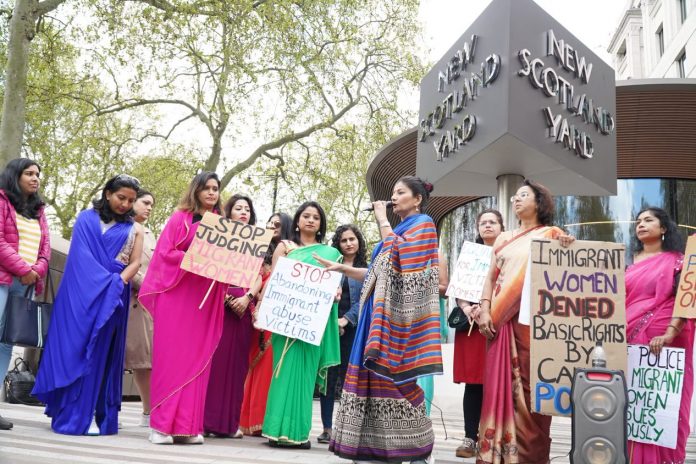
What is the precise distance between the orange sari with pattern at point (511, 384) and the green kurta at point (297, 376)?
1.37 m

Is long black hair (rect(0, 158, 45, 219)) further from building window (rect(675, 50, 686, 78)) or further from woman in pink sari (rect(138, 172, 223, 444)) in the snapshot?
building window (rect(675, 50, 686, 78))

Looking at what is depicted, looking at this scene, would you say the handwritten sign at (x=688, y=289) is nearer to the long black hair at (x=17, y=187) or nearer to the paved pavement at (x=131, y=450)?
the paved pavement at (x=131, y=450)

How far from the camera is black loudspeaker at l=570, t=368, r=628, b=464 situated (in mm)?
3225

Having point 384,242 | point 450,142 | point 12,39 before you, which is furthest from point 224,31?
point 384,242

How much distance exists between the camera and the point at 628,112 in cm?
1027

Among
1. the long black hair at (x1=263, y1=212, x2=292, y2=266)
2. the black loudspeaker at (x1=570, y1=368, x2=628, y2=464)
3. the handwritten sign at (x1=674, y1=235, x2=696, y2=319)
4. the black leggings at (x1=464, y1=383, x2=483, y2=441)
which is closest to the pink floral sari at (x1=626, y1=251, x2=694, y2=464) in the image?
the handwritten sign at (x1=674, y1=235, x2=696, y2=319)

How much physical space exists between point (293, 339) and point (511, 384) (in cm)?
169

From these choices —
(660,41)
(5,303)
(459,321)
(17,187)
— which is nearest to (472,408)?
(459,321)

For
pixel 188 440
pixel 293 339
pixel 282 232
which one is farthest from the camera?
pixel 282 232

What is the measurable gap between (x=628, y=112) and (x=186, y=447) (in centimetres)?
895

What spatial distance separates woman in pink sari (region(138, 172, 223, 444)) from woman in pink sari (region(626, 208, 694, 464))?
2.87 metres

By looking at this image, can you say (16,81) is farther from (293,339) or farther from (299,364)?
(299,364)

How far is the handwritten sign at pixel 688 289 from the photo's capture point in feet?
13.2

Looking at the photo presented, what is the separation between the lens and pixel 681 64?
24266mm
